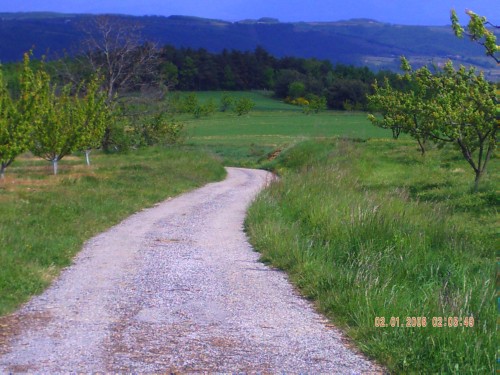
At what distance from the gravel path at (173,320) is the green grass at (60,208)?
326mm

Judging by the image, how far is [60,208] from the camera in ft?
51.0

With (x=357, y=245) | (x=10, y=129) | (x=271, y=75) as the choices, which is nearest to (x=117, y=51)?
(x=10, y=129)

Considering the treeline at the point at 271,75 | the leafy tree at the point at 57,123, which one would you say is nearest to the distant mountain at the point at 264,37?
the treeline at the point at 271,75

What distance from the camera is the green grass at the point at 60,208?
9.24m

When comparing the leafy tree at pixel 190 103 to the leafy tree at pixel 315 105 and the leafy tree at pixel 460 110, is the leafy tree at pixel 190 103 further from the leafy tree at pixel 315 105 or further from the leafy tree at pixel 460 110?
the leafy tree at pixel 460 110

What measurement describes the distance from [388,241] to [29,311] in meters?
5.29

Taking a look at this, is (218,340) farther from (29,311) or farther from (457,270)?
(457,270)

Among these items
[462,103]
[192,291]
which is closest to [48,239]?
[192,291]

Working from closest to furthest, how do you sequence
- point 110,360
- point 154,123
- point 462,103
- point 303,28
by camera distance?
point 110,360, point 462,103, point 154,123, point 303,28

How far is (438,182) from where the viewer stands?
24984 mm

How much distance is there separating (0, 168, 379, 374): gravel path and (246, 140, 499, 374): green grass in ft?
1.04

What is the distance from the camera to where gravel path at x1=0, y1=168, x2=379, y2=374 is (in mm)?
5945

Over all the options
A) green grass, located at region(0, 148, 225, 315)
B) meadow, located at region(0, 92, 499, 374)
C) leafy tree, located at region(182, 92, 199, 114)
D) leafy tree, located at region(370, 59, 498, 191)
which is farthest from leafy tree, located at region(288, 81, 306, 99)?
meadow, located at region(0, 92, 499, 374)
